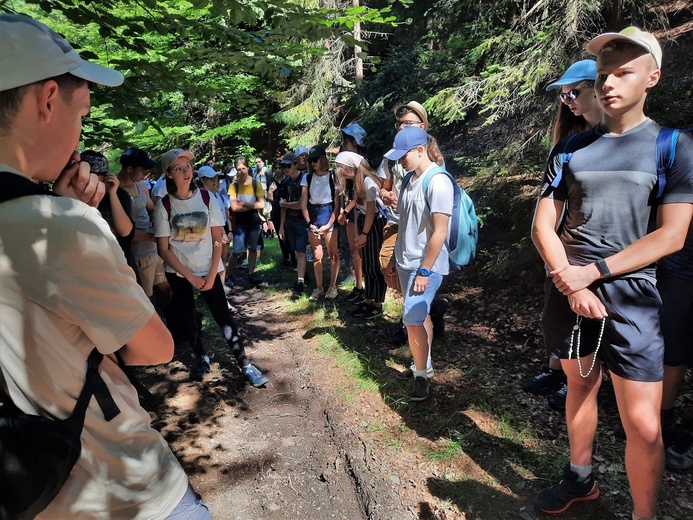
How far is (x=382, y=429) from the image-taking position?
3.68 metres

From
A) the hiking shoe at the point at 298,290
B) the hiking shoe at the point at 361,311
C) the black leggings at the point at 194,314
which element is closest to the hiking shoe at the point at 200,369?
the black leggings at the point at 194,314

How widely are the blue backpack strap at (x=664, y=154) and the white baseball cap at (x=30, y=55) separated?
2220mm

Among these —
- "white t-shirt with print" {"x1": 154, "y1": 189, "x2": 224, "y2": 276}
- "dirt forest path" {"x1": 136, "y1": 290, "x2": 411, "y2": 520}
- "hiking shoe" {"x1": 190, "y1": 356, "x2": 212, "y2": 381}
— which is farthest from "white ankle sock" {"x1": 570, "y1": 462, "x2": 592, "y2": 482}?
"hiking shoe" {"x1": 190, "y1": 356, "x2": 212, "y2": 381}

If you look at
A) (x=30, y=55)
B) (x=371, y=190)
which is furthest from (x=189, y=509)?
(x=371, y=190)

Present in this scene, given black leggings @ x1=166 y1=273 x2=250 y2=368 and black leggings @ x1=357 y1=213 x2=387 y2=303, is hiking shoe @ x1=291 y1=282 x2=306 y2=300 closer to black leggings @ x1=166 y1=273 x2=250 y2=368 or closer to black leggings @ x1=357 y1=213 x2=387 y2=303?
black leggings @ x1=357 y1=213 x2=387 y2=303

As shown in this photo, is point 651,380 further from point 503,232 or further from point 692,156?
point 503,232

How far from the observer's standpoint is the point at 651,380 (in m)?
2.07

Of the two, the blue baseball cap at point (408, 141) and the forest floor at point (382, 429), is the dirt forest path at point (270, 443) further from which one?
the blue baseball cap at point (408, 141)

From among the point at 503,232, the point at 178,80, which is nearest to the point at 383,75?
the point at 503,232

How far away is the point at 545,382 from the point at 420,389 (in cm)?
109

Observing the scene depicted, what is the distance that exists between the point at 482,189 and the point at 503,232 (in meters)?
0.73

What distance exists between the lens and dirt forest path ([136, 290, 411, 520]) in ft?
9.97

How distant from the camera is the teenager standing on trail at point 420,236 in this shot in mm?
3508

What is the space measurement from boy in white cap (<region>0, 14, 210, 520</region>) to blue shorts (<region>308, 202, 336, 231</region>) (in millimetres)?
5669
